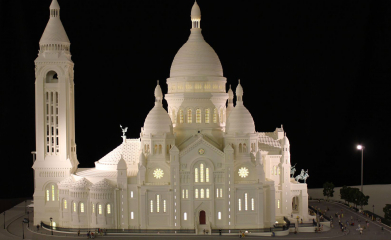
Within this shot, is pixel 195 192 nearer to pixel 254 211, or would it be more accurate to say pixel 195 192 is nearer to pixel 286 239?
pixel 254 211

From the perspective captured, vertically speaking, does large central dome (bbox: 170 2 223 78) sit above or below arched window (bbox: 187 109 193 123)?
above

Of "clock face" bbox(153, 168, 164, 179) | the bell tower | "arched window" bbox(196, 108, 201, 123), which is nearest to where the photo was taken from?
"clock face" bbox(153, 168, 164, 179)

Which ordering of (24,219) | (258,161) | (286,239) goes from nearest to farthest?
(286,239)
(258,161)
(24,219)

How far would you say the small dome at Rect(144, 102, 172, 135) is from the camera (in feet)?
214

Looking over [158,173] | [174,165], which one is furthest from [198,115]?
[158,173]

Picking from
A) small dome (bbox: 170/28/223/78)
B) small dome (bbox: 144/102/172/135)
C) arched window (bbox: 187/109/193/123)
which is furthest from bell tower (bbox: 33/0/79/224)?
arched window (bbox: 187/109/193/123)

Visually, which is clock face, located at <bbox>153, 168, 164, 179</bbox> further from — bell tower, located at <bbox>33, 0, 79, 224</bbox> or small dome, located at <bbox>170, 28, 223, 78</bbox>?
small dome, located at <bbox>170, 28, 223, 78</bbox>

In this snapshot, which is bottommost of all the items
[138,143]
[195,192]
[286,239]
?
[286,239]

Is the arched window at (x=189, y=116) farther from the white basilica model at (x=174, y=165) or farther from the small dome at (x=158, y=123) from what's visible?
the small dome at (x=158, y=123)

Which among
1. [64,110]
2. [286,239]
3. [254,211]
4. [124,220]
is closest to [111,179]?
[124,220]

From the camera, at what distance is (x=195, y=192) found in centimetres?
6369

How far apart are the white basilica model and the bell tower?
114 mm

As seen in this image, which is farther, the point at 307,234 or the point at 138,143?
the point at 138,143

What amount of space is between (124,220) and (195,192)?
8283mm
